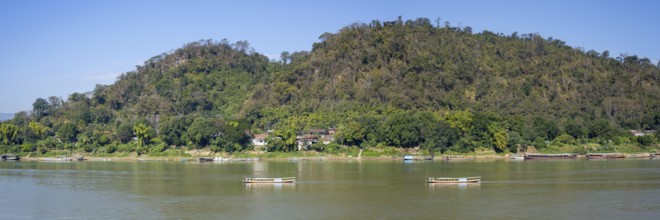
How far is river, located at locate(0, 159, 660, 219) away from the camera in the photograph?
1194 inches

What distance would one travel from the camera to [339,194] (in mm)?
36594

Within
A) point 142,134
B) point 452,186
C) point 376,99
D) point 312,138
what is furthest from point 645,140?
point 142,134

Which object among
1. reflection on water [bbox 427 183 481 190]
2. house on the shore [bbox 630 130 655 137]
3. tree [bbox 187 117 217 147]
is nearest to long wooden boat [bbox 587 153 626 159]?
house on the shore [bbox 630 130 655 137]

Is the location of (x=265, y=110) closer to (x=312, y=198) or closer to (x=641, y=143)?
(x=641, y=143)

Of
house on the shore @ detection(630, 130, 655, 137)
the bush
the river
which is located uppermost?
house on the shore @ detection(630, 130, 655, 137)

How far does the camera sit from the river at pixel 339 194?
3033cm

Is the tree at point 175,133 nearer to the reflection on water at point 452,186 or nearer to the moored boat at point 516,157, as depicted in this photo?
the moored boat at point 516,157

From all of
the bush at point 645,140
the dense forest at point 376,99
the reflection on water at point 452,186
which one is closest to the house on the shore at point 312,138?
the dense forest at point 376,99

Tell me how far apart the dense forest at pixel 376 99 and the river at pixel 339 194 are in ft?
58.5

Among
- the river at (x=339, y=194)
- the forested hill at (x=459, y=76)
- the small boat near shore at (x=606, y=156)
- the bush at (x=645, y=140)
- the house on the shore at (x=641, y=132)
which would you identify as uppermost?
the forested hill at (x=459, y=76)

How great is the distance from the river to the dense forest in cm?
1784

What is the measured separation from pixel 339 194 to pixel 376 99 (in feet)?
168

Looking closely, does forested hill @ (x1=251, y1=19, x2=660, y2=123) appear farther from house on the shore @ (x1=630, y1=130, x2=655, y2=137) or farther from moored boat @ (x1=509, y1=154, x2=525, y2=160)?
moored boat @ (x1=509, y1=154, x2=525, y2=160)

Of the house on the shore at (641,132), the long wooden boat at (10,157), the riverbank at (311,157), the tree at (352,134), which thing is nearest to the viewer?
the riverbank at (311,157)
